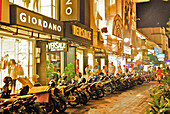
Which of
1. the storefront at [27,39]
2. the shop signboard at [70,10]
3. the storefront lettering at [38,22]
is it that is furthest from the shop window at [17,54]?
the shop signboard at [70,10]

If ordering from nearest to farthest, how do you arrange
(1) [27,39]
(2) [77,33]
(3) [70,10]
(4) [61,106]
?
A: (4) [61,106], (1) [27,39], (3) [70,10], (2) [77,33]

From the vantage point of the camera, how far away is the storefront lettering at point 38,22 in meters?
12.2

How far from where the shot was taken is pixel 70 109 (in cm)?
1165

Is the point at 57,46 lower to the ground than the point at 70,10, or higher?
lower

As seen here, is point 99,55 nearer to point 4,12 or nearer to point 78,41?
point 78,41

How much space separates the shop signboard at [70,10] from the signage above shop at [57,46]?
1576mm

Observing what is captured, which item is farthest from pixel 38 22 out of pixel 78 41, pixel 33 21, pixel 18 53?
pixel 78 41

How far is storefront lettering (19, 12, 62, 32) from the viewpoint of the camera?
40.0ft

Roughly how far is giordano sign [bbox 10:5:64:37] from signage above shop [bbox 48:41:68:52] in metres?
0.97

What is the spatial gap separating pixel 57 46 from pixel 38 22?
13.1 feet

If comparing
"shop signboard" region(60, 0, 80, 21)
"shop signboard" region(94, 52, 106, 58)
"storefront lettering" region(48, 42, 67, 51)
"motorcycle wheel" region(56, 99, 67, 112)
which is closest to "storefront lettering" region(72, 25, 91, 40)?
"shop signboard" region(60, 0, 80, 21)

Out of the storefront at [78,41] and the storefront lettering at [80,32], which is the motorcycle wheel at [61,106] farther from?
the storefront lettering at [80,32]

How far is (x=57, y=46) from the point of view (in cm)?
1727

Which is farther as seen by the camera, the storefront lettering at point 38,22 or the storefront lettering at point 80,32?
the storefront lettering at point 80,32
